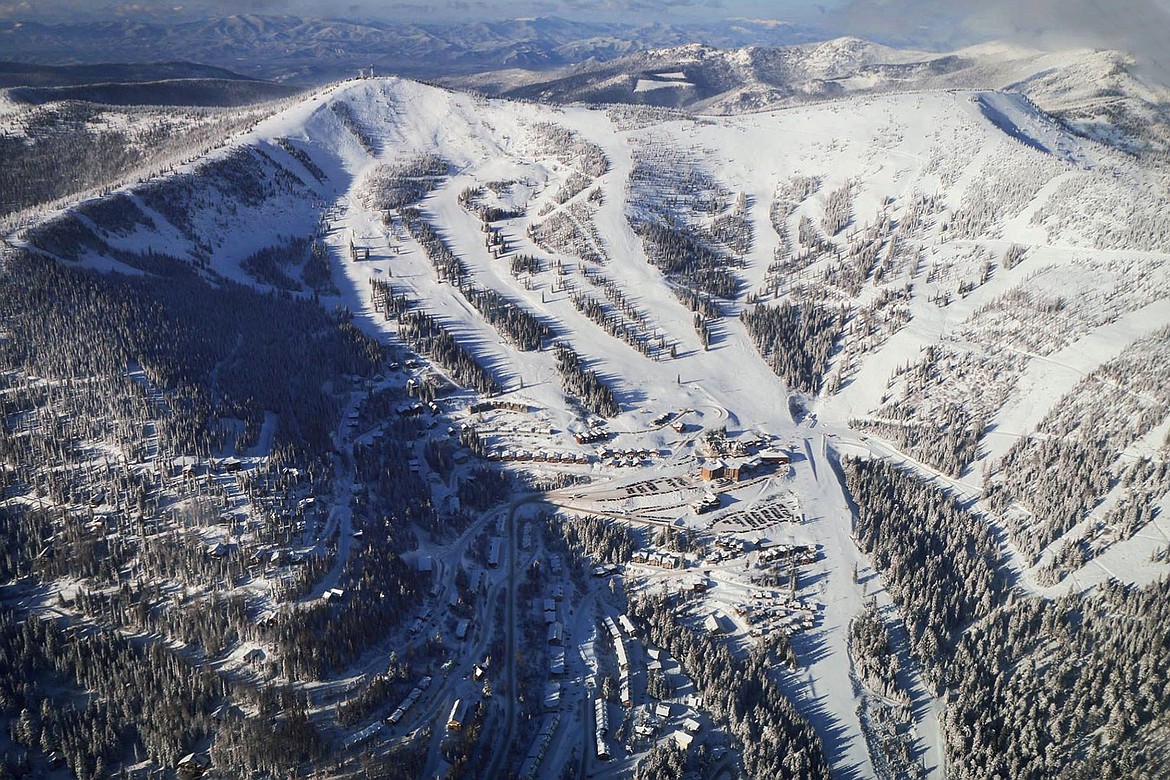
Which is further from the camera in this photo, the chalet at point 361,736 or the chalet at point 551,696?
the chalet at point 551,696

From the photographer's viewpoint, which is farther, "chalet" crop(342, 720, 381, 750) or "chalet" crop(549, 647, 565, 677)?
"chalet" crop(549, 647, 565, 677)

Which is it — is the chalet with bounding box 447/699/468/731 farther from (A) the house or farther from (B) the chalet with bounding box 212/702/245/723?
(A) the house

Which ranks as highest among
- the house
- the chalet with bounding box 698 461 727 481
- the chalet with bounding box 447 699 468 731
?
the house

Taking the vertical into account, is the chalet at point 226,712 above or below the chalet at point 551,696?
above

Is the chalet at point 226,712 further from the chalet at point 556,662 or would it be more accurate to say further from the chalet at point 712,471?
the chalet at point 712,471

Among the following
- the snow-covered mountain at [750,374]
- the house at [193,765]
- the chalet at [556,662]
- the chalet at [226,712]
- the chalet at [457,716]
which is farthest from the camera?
the snow-covered mountain at [750,374]

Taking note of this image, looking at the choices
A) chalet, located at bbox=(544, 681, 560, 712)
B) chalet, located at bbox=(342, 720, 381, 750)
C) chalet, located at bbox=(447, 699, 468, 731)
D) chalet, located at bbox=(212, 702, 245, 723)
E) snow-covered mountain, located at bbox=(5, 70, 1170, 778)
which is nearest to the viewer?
chalet, located at bbox=(342, 720, 381, 750)

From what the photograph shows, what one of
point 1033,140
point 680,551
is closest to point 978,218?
point 1033,140

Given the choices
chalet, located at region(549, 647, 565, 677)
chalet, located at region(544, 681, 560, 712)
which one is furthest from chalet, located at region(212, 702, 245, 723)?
chalet, located at region(549, 647, 565, 677)

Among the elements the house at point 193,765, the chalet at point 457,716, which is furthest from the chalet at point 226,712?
the chalet at point 457,716

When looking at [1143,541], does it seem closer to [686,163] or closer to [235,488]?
[235,488]
